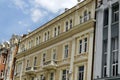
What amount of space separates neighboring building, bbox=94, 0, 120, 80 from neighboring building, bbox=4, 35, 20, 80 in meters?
28.1

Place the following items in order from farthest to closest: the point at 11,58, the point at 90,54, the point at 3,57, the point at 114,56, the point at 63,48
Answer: the point at 3,57 → the point at 11,58 → the point at 63,48 → the point at 90,54 → the point at 114,56

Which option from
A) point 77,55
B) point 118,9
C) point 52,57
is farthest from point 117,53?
point 52,57

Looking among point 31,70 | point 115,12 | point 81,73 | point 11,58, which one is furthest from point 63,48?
point 11,58

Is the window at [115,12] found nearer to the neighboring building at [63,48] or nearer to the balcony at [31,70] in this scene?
the neighboring building at [63,48]

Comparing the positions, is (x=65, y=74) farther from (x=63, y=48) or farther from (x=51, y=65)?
(x=63, y=48)

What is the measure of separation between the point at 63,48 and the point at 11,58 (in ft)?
73.6

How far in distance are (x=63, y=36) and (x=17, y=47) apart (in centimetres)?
1988

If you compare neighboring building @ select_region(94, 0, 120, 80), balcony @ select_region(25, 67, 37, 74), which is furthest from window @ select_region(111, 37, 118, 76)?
balcony @ select_region(25, 67, 37, 74)

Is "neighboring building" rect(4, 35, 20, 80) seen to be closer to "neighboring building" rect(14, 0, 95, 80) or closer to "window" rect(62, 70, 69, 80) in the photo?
"neighboring building" rect(14, 0, 95, 80)

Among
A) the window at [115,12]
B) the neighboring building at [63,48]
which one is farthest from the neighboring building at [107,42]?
the neighboring building at [63,48]

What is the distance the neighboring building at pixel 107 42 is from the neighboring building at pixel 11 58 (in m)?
28.1

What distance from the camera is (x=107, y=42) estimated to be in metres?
30.3

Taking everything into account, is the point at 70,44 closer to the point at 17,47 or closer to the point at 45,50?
the point at 45,50

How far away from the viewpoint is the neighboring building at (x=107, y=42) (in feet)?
94.5
